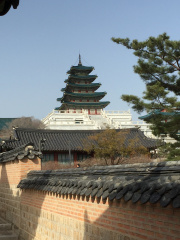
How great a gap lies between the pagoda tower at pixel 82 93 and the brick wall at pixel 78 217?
51672 mm

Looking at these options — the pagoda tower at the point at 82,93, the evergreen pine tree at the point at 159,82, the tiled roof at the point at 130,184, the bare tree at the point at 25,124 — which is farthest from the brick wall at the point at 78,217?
the pagoda tower at the point at 82,93

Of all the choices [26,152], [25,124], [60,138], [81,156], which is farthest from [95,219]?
[25,124]

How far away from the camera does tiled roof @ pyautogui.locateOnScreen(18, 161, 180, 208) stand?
145 inches

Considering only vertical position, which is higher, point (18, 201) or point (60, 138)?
point (60, 138)

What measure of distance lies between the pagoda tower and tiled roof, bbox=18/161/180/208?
54979 mm

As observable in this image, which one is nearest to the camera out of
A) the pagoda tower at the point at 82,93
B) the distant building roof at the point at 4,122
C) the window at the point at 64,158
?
the window at the point at 64,158

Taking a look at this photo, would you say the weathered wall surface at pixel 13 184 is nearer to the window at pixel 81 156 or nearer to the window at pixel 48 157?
the window at pixel 48 157

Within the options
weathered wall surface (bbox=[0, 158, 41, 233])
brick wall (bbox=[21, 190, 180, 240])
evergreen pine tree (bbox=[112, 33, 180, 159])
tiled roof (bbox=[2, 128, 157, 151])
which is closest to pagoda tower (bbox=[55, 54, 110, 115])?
tiled roof (bbox=[2, 128, 157, 151])

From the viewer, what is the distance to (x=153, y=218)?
392cm

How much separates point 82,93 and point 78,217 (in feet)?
194

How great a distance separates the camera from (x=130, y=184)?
4461 millimetres

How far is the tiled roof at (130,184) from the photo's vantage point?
3.69 m

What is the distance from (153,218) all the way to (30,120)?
5333 cm

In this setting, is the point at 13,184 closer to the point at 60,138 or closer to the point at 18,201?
the point at 18,201
